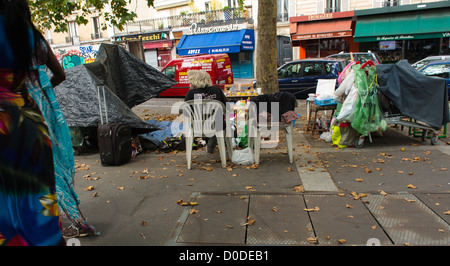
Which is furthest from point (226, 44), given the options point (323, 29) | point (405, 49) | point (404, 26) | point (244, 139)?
point (244, 139)

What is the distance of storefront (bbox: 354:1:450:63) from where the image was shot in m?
18.8

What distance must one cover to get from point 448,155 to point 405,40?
17954 mm

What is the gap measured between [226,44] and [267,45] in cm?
1710

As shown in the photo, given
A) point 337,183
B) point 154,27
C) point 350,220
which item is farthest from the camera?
point 154,27

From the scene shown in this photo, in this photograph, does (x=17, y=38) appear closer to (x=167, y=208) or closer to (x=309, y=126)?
(x=167, y=208)

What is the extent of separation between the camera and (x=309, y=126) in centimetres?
778

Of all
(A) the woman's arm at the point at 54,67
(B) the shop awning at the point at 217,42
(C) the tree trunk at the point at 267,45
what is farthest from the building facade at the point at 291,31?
(A) the woman's arm at the point at 54,67

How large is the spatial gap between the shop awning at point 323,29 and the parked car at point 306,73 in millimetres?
9549

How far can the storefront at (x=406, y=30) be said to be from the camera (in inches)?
739

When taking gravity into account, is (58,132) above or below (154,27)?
below

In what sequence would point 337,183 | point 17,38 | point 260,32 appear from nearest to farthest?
point 17,38
point 337,183
point 260,32

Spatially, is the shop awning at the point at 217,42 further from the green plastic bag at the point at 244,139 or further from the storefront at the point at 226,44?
the green plastic bag at the point at 244,139

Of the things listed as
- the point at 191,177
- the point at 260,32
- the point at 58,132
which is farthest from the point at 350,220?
the point at 260,32
